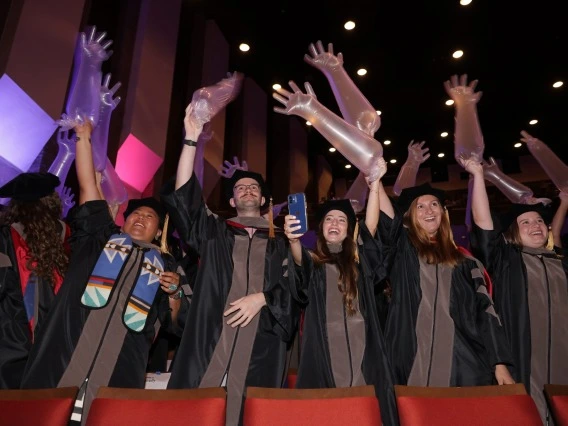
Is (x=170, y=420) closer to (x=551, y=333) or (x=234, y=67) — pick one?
(x=551, y=333)

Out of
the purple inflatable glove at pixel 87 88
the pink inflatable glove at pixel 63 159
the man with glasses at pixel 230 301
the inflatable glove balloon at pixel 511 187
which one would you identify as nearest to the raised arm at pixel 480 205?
the inflatable glove balloon at pixel 511 187

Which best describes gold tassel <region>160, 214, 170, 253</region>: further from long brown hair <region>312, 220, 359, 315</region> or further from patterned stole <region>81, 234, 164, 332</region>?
long brown hair <region>312, 220, 359, 315</region>

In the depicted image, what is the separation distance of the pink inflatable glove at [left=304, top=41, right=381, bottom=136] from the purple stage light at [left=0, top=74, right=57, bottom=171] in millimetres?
2783

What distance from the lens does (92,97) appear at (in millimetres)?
2680

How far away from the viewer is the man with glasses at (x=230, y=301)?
79.2 inches

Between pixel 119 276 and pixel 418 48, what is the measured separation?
26.5ft

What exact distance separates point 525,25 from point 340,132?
286 inches

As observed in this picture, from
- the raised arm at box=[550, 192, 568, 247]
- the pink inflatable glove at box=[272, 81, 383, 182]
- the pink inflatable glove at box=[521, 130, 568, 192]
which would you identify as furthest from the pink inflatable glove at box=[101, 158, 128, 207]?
the pink inflatable glove at box=[521, 130, 568, 192]

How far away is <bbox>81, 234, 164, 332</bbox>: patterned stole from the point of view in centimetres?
209

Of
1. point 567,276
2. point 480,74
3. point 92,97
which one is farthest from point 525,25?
point 92,97

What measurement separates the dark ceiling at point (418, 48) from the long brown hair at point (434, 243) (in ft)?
18.8

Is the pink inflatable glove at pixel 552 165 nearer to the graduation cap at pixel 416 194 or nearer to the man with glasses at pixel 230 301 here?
Result: the graduation cap at pixel 416 194

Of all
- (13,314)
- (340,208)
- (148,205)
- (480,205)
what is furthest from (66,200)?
(480,205)

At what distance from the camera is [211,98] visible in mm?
2506
